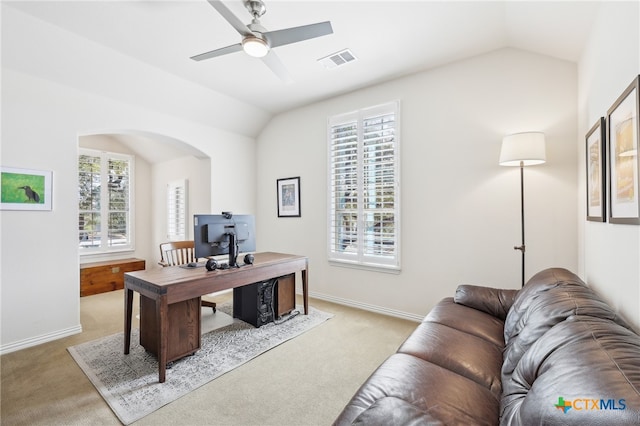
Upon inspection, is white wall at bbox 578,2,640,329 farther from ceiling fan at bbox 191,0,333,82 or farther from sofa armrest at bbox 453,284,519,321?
ceiling fan at bbox 191,0,333,82

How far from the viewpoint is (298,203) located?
4547 millimetres

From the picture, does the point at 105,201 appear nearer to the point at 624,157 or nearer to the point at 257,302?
the point at 257,302

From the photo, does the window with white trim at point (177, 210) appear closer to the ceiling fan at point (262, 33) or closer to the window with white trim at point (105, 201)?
the window with white trim at point (105, 201)

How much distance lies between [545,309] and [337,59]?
2867mm

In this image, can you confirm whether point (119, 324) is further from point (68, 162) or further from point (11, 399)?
point (68, 162)

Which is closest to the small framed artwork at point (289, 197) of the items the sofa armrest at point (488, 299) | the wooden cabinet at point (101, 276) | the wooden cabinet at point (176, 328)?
the wooden cabinet at point (176, 328)

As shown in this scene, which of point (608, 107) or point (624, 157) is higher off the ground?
point (608, 107)

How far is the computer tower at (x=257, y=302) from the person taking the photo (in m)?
3.26

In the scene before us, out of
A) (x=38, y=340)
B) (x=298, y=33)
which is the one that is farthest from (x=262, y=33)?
(x=38, y=340)

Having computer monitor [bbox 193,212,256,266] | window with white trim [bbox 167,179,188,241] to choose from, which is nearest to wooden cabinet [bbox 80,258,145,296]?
window with white trim [bbox 167,179,188,241]

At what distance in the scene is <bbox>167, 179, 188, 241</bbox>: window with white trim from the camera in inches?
210

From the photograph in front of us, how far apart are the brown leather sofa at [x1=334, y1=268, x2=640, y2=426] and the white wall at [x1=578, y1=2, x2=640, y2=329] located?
0.16 meters

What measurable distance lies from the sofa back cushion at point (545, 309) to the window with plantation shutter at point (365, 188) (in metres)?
1.77

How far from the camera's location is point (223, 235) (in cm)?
296
